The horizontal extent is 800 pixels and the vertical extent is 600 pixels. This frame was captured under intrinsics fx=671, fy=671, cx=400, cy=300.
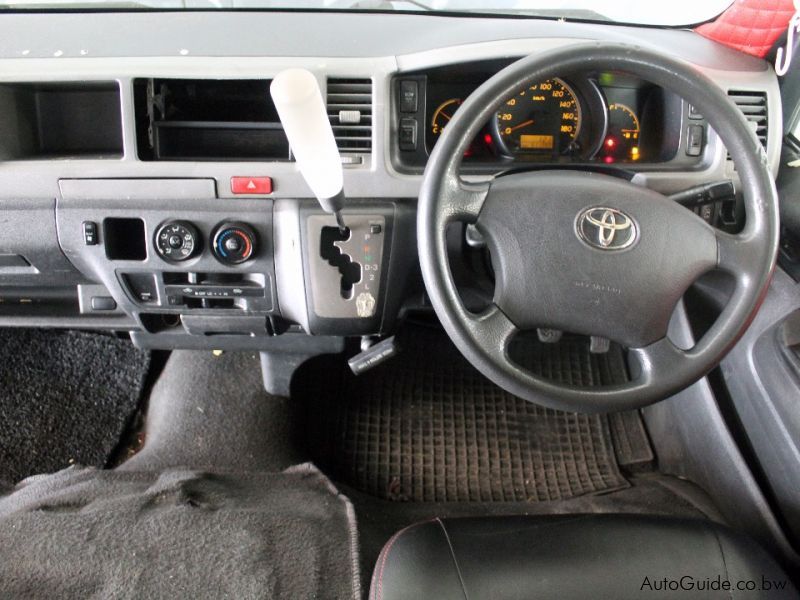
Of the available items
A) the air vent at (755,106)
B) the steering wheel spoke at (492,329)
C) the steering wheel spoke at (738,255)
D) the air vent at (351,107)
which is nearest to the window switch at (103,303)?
the air vent at (351,107)

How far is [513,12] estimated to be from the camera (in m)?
1.29

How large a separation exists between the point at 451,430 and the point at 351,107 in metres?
0.83

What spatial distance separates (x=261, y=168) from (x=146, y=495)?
0.59m

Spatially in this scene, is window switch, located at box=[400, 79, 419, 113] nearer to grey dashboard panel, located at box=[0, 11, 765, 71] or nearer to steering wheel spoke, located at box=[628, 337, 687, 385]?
→ grey dashboard panel, located at box=[0, 11, 765, 71]

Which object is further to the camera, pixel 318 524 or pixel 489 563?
pixel 318 524

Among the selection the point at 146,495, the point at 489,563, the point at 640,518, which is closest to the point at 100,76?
the point at 146,495

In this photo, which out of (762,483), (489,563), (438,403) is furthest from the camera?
(438,403)

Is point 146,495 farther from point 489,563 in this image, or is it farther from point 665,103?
point 665,103

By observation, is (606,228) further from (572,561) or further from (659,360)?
(572,561)

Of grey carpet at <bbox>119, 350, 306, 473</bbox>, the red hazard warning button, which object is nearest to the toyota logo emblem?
the red hazard warning button

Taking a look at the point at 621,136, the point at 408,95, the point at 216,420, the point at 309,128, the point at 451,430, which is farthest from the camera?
the point at 451,430

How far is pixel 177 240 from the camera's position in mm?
1154

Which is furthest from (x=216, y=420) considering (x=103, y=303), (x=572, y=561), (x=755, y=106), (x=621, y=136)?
(x=755, y=106)

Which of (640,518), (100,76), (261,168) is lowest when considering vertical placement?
(640,518)
